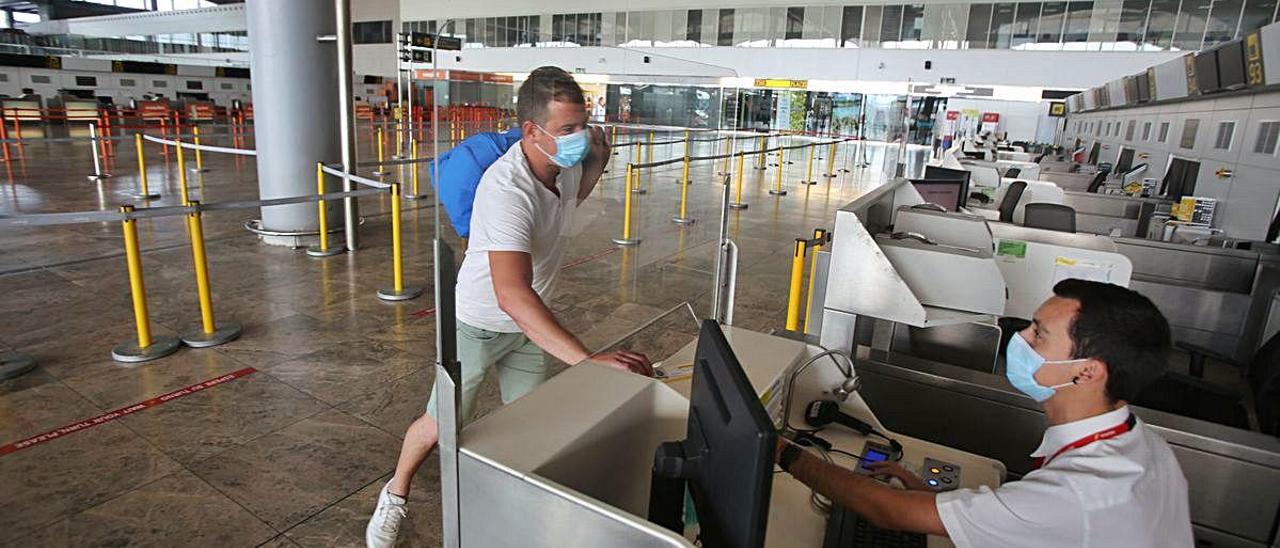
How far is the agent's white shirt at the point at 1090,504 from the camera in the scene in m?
1.43

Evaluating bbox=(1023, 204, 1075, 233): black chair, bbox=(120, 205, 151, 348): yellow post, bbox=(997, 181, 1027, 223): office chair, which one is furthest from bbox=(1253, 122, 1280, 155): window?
bbox=(120, 205, 151, 348): yellow post

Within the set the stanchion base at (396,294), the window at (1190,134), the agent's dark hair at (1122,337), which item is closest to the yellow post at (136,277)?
the stanchion base at (396,294)

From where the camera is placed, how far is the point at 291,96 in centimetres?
698

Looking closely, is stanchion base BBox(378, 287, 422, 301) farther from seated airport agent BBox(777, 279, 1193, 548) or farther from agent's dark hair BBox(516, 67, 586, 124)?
seated airport agent BBox(777, 279, 1193, 548)

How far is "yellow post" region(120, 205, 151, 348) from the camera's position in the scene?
4.06m

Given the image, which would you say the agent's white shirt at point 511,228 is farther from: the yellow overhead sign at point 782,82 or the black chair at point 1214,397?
the yellow overhead sign at point 782,82

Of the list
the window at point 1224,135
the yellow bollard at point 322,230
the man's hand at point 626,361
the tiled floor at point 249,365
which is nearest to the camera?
the man's hand at point 626,361

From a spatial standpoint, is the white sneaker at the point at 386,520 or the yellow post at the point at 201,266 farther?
the yellow post at the point at 201,266

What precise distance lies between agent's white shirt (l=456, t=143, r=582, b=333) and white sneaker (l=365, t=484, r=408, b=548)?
0.70 meters

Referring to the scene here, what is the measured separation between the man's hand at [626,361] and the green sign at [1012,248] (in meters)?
→ 2.65

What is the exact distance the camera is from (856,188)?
15.6 metres

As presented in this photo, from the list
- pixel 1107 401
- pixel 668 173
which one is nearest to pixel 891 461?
pixel 1107 401

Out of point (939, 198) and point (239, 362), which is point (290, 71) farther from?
point (939, 198)

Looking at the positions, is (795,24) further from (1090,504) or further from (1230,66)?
(1090,504)
